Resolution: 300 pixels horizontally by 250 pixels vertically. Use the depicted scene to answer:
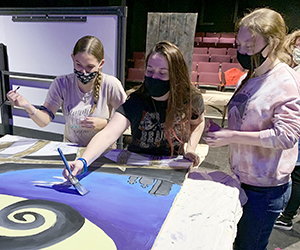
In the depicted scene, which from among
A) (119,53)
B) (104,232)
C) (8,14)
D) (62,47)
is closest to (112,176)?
(104,232)

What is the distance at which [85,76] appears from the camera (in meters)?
1.26

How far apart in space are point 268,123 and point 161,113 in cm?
43

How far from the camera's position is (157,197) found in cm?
82

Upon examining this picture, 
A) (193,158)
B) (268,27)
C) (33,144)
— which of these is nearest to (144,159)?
(193,158)

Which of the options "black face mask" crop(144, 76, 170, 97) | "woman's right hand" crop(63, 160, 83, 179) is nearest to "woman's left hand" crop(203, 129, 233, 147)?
"black face mask" crop(144, 76, 170, 97)

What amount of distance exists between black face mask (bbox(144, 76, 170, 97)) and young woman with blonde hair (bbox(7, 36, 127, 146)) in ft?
1.22

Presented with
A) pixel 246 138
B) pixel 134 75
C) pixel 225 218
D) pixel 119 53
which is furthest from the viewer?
pixel 134 75

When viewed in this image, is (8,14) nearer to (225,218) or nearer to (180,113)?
(180,113)

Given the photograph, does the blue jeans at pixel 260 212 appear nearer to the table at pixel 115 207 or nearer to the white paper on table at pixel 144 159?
A: the table at pixel 115 207

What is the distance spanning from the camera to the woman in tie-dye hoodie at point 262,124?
2.66 feet

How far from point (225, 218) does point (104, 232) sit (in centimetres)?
34

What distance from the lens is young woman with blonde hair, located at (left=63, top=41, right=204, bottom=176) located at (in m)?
1.00

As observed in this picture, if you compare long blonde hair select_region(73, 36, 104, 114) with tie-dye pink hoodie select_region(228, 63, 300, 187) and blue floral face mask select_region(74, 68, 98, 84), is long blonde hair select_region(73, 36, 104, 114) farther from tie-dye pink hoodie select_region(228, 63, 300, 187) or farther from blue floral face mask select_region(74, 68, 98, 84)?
tie-dye pink hoodie select_region(228, 63, 300, 187)

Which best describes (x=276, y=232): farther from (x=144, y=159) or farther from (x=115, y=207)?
(x=115, y=207)
